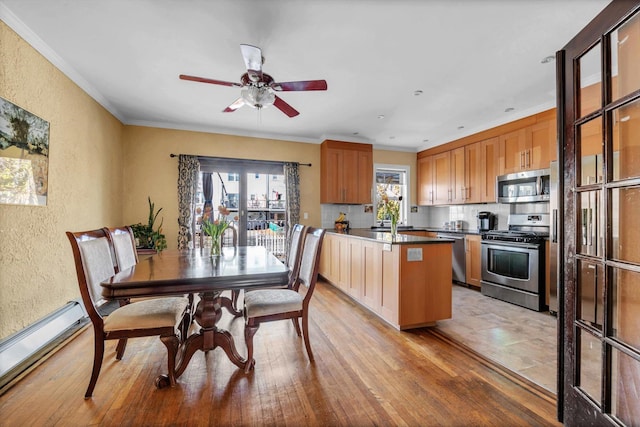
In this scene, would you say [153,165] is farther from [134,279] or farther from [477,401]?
[477,401]

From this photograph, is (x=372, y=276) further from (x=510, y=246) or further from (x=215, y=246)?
(x=510, y=246)

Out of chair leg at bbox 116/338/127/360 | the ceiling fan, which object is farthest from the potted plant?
the ceiling fan

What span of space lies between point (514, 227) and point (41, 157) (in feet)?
19.0

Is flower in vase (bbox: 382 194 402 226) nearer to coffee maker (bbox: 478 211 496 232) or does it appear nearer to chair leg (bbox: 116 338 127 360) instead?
coffee maker (bbox: 478 211 496 232)

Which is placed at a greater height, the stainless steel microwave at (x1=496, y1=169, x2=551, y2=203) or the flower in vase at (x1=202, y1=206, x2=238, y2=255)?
the stainless steel microwave at (x1=496, y1=169, x2=551, y2=203)

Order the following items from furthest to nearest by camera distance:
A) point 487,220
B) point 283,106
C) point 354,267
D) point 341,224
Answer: point 341,224
point 487,220
point 354,267
point 283,106

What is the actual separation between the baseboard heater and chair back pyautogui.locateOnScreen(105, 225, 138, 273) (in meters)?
0.84

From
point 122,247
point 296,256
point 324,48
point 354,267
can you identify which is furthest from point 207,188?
point 324,48

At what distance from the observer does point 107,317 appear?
1756 mm

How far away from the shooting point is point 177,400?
1631 mm

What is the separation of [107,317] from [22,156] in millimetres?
1603

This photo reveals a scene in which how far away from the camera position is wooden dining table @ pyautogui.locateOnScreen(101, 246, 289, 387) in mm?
1548

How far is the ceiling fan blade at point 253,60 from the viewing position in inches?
69.9

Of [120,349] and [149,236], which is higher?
[149,236]
